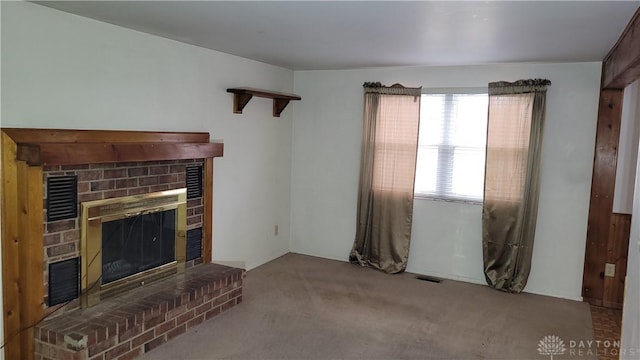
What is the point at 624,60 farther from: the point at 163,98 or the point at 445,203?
the point at 163,98

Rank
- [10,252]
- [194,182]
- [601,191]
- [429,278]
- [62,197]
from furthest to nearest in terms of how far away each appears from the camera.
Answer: [429,278]
[601,191]
[194,182]
[62,197]
[10,252]

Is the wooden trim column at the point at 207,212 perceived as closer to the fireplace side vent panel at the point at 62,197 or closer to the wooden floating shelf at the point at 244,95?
the wooden floating shelf at the point at 244,95

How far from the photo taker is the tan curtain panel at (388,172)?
4.90 m

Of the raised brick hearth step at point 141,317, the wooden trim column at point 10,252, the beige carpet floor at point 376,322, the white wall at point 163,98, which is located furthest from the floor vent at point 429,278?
the wooden trim column at point 10,252

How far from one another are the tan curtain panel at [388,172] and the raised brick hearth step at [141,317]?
1694 millimetres

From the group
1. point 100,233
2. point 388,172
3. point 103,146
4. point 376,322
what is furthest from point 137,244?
point 388,172

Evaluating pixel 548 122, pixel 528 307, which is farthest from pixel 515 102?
pixel 528 307

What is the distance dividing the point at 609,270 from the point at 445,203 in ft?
4.99

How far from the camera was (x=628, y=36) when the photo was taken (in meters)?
2.88

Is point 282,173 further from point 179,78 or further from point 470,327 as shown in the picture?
point 470,327

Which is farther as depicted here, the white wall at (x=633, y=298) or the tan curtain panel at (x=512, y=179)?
the tan curtain panel at (x=512, y=179)

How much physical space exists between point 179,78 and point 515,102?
2949 mm

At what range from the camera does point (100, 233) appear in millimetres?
3215

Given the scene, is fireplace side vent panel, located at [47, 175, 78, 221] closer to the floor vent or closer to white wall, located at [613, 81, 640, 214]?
the floor vent
